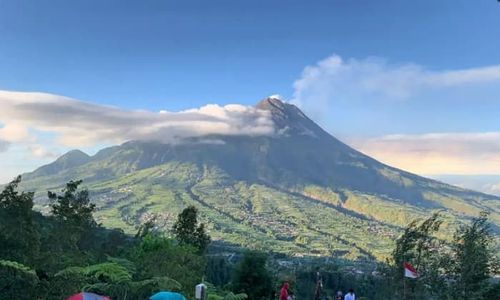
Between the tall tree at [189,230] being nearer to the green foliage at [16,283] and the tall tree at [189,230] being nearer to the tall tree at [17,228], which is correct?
the tall tree at [17,228]

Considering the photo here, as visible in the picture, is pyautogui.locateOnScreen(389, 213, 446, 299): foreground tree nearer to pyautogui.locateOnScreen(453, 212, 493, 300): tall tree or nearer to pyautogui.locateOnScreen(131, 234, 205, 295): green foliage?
pyautogui.locateOnScreen(453, 212, 493, 300): tall tree

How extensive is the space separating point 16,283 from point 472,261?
20834 millimetres

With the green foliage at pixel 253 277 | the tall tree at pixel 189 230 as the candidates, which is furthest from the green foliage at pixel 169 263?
the green foliage at pixel 253 277

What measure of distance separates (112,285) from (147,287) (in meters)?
2.12

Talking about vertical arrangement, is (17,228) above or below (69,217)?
below

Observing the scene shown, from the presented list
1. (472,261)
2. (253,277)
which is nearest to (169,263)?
(472,261)

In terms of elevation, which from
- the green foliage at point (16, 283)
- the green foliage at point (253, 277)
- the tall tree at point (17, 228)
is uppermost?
the tall tree at point (17, 228)

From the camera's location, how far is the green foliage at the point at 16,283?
51.2 feet

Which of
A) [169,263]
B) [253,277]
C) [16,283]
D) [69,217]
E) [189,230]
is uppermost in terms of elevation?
[69,217]

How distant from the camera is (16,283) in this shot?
51.6 feet

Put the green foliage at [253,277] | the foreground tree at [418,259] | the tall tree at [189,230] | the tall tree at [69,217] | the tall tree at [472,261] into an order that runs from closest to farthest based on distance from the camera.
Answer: the tall tree at [69,217] < the tall tree at [472,261] < the foreground tree at [418,259] < the green foliage at [253,277] < the tall tree at [189,230]

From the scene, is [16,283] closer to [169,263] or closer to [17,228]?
[17,228]

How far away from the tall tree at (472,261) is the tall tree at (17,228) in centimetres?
1926

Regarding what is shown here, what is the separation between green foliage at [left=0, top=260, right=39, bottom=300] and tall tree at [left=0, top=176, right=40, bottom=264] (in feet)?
7.81
